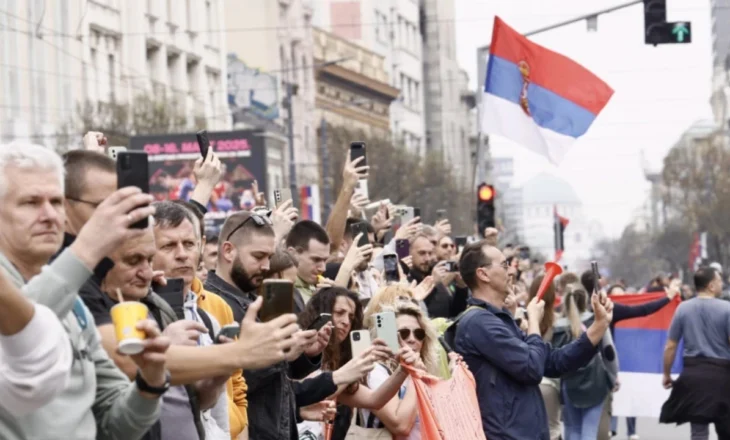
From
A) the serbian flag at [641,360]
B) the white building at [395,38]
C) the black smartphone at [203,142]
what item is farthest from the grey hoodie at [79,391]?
the white building at [395,38]

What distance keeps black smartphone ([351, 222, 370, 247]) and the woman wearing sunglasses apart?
184cm

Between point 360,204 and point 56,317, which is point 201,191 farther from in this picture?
point 360,204

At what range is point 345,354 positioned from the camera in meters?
9.20

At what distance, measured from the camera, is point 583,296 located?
16094 millimetres

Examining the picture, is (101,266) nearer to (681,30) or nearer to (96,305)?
(96,305)

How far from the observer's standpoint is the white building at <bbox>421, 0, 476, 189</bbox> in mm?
117000

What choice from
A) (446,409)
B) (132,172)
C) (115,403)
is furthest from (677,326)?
(132,172)

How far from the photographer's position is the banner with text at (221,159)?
41344 mm

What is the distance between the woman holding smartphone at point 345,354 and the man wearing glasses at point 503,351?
636mm

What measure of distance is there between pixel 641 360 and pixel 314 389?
1186 cm

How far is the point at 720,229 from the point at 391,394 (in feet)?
265

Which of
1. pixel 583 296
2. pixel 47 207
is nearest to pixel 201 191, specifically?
pixel 47 207

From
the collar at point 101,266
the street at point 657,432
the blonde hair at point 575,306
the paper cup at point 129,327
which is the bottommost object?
the street at point 657,432

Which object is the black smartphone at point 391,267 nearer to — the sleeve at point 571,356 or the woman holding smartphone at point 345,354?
the sleeve at point 571,356
